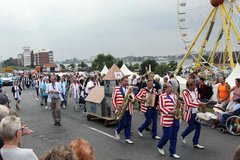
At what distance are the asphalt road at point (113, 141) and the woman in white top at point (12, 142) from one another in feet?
14.0

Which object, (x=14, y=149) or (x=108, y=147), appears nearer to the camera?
(x=14, y=149)

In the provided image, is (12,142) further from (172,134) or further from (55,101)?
(55,101)

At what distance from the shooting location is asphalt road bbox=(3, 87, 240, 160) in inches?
305

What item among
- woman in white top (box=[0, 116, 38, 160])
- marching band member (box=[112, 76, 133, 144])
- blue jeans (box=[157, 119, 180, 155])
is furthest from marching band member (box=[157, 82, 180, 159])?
woman in white top (box=[0, 116, 38, 160])

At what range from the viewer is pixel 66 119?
1327 centimetres

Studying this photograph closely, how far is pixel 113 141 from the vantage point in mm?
9242

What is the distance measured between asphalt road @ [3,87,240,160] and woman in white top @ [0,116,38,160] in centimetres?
425

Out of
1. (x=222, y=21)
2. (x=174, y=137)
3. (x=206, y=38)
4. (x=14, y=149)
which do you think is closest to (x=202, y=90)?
(x=174, y=137)

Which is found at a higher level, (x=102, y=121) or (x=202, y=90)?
(x=202, y=90)

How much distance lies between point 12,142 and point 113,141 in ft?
19.2

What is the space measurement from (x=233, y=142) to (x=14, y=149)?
6.83m

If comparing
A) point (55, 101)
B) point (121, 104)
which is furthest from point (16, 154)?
point (55, 101)

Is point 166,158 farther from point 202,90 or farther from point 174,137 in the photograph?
point 202,90

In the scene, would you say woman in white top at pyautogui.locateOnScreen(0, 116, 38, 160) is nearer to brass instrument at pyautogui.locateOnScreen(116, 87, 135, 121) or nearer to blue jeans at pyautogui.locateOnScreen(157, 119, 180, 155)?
blue jeans at pyautogui.locateOnScreen(157, 119, 180, 155)
